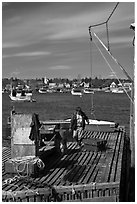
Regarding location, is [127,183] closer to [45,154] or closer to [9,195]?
[45,154]

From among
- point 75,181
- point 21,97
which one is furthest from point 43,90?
point 75,181

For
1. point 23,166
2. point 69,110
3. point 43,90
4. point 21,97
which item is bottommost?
point 69,110

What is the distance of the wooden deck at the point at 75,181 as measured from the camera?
9.15 meters

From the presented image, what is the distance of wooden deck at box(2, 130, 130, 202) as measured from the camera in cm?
915

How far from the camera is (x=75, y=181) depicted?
9789 mm

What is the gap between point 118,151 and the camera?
1384 cm

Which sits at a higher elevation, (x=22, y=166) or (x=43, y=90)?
(x=43, y=90)

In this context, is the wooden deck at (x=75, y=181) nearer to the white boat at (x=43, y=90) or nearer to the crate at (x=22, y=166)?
the crate at (x=22, y=166)

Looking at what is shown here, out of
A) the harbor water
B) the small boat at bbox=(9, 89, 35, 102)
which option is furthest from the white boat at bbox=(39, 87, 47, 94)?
the small boat at bbox=(9, 89, 35, 102)

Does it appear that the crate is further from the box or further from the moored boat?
the moored boat

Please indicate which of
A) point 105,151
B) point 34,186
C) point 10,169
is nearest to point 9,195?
point 34,186

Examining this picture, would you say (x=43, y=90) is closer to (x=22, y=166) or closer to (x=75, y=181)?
(x=22, y=166)

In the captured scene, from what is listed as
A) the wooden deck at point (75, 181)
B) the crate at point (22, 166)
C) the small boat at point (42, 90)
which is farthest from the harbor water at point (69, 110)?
the small boat at point (42, 90)

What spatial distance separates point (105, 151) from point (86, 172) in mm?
3020
